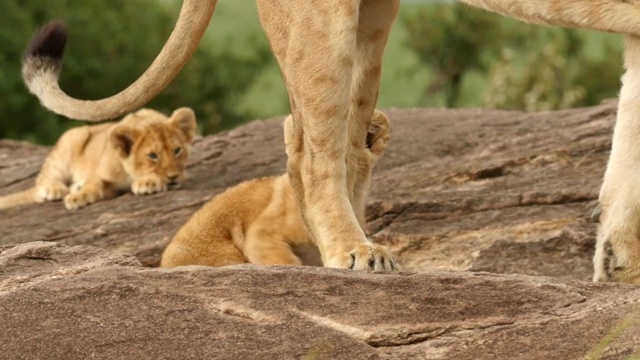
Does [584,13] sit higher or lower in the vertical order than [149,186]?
higher

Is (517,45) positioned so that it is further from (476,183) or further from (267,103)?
(476,183)

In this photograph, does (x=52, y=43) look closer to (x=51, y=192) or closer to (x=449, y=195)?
(x=449, y=195)

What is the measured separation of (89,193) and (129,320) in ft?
12.1

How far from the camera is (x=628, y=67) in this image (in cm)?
354

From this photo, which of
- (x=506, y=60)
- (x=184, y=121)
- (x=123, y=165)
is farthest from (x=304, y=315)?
(x=506, y=60)

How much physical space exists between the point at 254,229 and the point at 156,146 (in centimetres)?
202

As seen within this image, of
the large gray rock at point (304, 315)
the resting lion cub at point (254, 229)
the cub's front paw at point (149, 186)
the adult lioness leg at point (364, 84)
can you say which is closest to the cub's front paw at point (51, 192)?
the cub's front paw at point (149, 186)

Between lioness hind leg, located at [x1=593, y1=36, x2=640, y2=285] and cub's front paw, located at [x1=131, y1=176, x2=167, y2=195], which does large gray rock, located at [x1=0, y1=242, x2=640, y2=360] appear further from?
cub's front paw, located at [x1=131, y1=176, x2=167, y2=195]

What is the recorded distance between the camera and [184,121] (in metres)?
6.79

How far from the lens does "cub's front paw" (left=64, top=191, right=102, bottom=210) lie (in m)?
6.45

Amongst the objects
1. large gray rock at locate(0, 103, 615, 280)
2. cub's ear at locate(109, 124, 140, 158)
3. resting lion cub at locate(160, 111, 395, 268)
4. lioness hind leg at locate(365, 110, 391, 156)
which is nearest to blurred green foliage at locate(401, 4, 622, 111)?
large gray rock at locate(0, 103, 615, 280)

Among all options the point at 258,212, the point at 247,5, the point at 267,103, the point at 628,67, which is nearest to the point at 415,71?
the point at 267,103

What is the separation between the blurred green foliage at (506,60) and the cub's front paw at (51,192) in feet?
26.5

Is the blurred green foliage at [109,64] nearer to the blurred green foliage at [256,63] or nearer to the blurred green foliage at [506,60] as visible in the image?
the blurred green foliage at [256,63]
